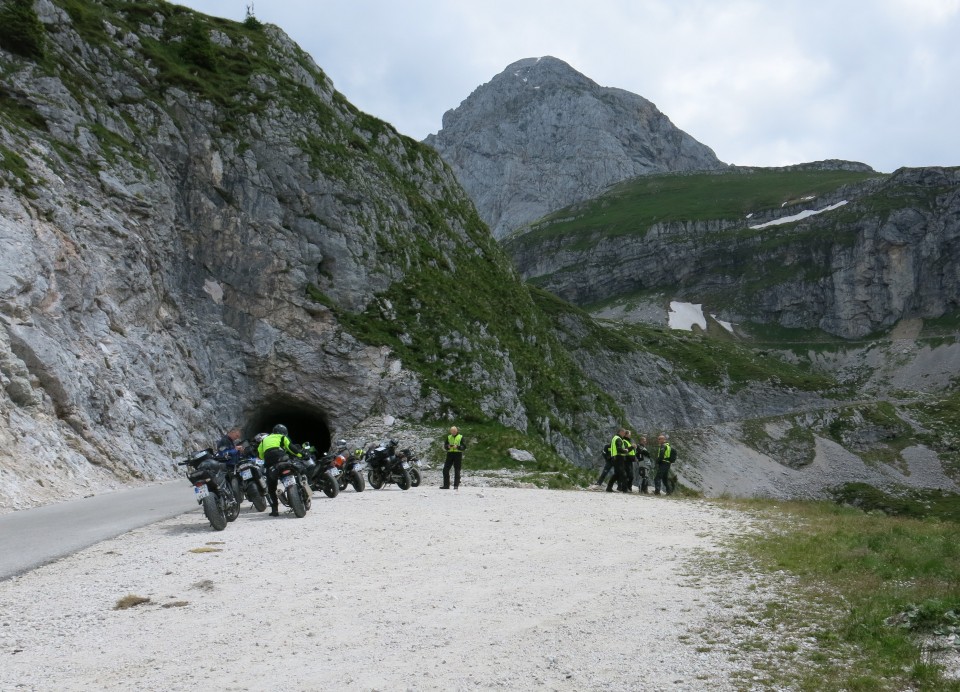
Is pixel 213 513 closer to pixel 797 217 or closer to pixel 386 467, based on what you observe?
pixel 386 467

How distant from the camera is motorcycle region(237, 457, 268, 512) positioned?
16244mm

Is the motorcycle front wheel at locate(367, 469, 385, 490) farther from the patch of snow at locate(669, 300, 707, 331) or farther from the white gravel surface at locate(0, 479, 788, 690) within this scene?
the patch of snow at locate(669, 300, 707, 331)

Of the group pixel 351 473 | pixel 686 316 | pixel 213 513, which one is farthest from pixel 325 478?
pixel 686 316

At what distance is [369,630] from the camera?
7703 millimetres

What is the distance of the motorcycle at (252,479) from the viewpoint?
16.2 m

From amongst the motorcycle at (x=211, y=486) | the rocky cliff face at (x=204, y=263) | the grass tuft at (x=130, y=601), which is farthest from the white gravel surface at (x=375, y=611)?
the rocky cliff face at (x=204, y=263)

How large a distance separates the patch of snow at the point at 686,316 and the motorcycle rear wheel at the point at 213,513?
136 metres

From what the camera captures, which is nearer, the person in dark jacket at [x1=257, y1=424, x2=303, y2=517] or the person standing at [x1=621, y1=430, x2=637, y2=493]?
the person in dark jacket at [x1=257, y1=424, x2=303, y2=517]

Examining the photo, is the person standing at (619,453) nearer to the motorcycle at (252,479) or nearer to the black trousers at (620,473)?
the black trousers at (620,473)

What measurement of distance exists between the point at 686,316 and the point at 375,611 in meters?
150

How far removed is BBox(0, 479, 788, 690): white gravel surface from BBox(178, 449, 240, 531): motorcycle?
1.37ft

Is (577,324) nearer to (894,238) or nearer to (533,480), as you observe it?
(533,480)

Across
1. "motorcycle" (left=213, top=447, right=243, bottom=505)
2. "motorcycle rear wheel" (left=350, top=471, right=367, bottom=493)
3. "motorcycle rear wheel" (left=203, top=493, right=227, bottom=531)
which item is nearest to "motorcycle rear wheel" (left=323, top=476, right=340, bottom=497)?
"motorcycle rear wheel" (left=350, top=471, right=367, bottom=493)

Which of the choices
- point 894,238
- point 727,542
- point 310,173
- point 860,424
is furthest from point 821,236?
point 727,542
